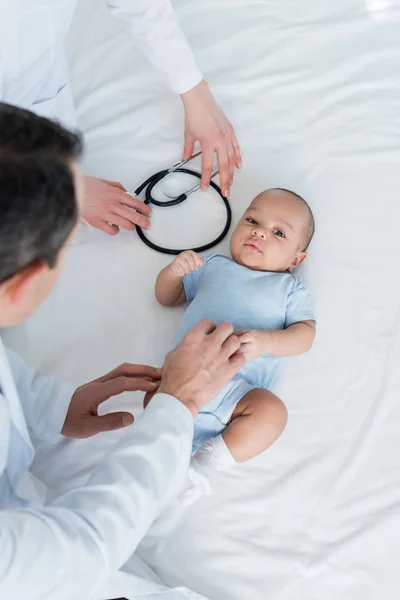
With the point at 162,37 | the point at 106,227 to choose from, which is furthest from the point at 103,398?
the point at 162,37

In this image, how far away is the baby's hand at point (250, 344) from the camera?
1.23 metres

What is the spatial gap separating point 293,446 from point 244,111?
3.19 feet

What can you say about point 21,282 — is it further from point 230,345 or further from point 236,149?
point 236,149

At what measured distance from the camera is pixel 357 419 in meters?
1.30

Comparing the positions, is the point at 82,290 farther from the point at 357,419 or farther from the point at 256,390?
the point at 357,419

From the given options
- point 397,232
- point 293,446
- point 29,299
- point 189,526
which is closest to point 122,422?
point 189,526

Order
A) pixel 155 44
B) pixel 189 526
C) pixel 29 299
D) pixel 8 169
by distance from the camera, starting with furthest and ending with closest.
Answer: pixel 155 44 → pixel 189 526 → pixel 29 299 → pixel 8 169

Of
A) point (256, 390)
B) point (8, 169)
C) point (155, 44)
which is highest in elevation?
point (8, 169)

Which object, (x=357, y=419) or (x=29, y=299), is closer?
(x=29, y=299)

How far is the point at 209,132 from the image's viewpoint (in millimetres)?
1547

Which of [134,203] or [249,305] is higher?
[134,203]

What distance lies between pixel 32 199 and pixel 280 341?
0.75m

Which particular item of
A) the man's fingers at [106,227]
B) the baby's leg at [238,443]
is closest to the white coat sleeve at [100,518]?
the baby's leg at [238,443]

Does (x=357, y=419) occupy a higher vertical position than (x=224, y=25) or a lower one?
lower
